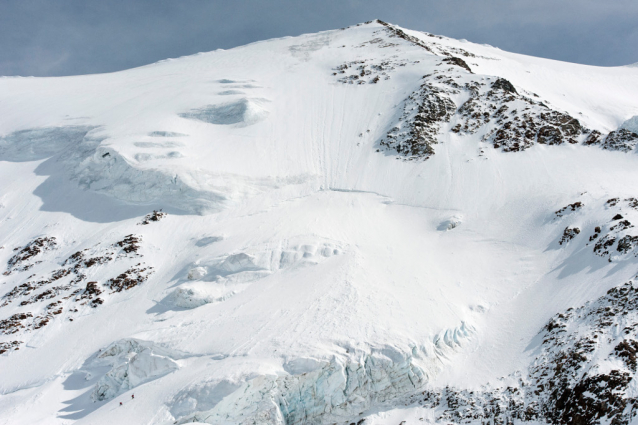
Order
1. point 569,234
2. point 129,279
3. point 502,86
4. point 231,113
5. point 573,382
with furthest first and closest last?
point 231,113 → point 502,86 → point 129,279 → point 569,234 → point 573,382

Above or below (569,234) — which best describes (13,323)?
below

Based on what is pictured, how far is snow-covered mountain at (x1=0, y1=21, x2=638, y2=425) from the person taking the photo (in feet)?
60.6

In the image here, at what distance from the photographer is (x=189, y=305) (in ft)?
80.2

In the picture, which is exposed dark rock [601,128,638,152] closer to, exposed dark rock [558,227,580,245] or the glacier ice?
exposed dark rock [558,227,580,245]

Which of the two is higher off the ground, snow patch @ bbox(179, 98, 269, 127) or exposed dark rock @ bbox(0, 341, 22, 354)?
snow patch @ bbox(179, 98, 269, 127)

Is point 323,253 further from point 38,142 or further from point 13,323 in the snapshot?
point 38,142

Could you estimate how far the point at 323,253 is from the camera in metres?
26.9

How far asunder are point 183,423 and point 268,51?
61.9 meters

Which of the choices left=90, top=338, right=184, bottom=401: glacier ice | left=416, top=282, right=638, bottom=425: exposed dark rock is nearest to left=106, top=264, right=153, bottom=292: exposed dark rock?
left=90, top=338, right=184, bottom=401: glacier ice

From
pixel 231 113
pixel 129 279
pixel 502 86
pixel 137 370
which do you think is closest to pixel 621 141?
pixel 502 86

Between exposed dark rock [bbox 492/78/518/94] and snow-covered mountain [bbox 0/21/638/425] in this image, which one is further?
exposed dark rock [bbox 492/78/518/94]

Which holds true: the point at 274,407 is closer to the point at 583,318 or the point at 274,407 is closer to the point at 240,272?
the point at 240,272

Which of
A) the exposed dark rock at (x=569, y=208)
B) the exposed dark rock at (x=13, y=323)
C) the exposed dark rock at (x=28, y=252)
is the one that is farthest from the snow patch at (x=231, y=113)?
the exposed dark rock at (x=569, y=208)

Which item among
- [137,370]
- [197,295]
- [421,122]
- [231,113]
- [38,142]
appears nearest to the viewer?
[137,370]
